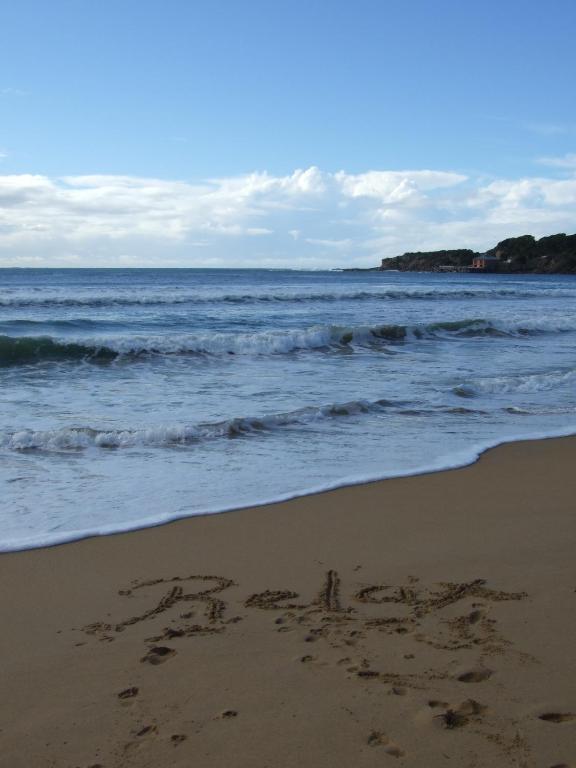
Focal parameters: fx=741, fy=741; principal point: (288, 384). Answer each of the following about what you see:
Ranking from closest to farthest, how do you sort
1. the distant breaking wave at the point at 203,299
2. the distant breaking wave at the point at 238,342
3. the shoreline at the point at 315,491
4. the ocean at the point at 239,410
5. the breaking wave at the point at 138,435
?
the shoreline at the point at 315,491, the ocean at the point at 239,410, the breaking wave at the point at 138,435, the distant breaking wave at the point at 238,342, the distant breaking wave at the point at 203,299

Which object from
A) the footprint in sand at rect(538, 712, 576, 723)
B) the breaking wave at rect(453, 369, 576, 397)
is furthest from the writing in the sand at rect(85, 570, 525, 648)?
the breaking wave at rect(453, 369, 576, 397)

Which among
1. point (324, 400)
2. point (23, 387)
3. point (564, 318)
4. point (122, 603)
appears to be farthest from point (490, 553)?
point (564, 318)

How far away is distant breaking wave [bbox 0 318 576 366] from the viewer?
50.2 ft

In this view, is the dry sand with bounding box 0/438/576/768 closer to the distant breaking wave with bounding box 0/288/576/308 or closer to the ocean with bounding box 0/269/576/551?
the ocean with bounding box 0/269/576/551

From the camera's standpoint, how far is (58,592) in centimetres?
398

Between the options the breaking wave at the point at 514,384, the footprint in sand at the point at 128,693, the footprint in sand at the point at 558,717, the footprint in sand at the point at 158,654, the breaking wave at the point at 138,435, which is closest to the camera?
the footprint in sand at the point at 558,717

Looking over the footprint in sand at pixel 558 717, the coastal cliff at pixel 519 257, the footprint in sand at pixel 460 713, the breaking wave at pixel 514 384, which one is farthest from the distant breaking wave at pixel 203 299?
the coastal cliff at pixel 519 257

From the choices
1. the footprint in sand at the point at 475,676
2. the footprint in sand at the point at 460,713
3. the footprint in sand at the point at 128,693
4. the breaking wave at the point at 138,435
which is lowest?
the footprint in sand at the point at 128,693

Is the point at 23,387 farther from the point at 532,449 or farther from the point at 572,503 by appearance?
the point at 572,503

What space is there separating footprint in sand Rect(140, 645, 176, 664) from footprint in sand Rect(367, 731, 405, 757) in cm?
101

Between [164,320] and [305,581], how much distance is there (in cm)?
1927

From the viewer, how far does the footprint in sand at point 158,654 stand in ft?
10.5

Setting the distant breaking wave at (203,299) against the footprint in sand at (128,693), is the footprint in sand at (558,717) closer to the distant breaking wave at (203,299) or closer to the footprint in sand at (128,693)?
the footprint in sand at (128,693)

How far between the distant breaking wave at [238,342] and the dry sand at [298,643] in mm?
10802
